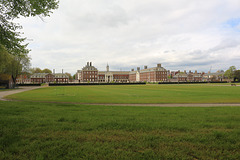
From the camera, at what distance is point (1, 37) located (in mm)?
10156

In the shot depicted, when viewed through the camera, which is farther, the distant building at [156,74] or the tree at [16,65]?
the distant building at [156,74]

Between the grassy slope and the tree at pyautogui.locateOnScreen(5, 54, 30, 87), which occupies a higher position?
the tree at pyautogui.locateOnScreen(5, 54, 30, 87)

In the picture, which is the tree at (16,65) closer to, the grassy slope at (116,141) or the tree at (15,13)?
the tree at (15,13)

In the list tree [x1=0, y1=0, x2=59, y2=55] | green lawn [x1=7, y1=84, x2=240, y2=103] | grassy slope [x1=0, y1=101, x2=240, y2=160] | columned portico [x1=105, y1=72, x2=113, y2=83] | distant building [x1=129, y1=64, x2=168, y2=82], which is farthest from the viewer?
columned portico [x1=105, y1=72, x2=113, y2=83]

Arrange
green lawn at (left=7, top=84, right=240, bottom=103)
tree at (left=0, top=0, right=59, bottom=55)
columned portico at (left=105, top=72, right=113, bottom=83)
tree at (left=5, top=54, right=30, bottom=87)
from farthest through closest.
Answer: columned portico at (left=105, top=72, right=113, bottom=83), tree at (left=5, top=54, right=30, bottom=87), green lawn at (left=7, top=84, right=240, bottom=103), tree at (left=0, top=0, right=59, bottom=55)

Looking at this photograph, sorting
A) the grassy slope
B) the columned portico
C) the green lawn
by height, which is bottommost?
the green lawn

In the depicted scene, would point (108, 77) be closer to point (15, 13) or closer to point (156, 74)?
point (156, 74)

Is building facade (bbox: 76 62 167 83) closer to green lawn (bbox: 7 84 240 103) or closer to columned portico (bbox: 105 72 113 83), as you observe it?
columned portico (bbox: 105 72 113 83)

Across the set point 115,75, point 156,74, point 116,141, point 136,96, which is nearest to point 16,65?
point 136,96

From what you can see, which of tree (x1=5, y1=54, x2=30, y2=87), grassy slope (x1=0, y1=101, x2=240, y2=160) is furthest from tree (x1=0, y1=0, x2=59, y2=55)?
tree (x1=5, y1=54, x2=30, y2=87)

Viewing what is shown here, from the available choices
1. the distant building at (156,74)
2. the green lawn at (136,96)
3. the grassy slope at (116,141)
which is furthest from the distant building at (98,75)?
the grassy slope at (116,141)

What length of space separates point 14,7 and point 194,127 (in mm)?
12188

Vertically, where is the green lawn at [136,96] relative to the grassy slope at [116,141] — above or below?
below

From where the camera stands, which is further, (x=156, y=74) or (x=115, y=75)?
(x=115, y=75)
